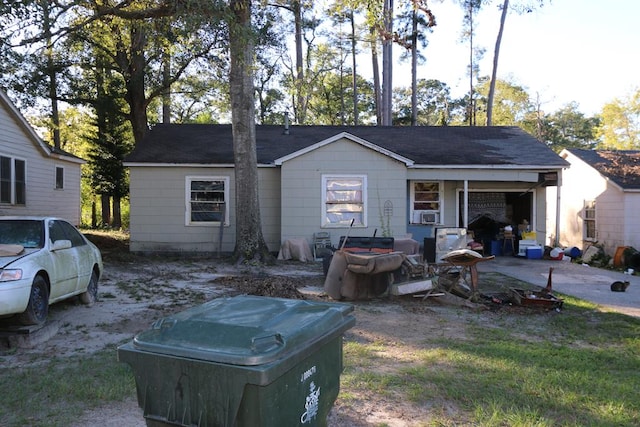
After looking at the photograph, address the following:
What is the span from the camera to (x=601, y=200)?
17.8 m

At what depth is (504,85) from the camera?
1902 inches

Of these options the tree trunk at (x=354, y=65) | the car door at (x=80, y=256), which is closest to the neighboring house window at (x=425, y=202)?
the car door at (x=80, y=256)

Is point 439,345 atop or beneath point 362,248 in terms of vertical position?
beneath

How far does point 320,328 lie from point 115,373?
3000 millimetres

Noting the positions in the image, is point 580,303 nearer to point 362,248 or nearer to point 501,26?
point 362,248

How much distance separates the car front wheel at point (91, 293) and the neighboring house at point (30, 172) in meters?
8.89

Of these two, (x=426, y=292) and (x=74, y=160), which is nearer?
(x=426, y=292)

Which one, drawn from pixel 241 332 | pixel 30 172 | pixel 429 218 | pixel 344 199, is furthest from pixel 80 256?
pixel 429 218

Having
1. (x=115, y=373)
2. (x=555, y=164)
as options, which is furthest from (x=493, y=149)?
(x=115, y=373)

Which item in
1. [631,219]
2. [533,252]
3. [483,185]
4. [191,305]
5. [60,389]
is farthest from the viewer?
[483,185]

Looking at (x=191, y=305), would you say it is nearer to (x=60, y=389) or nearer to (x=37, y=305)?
(x=37, y=305)

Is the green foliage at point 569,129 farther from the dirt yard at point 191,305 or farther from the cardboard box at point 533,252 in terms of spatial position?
the dirt yard at point 191,305

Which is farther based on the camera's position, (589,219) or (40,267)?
(589,219)

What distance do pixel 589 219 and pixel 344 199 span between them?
10580mm
